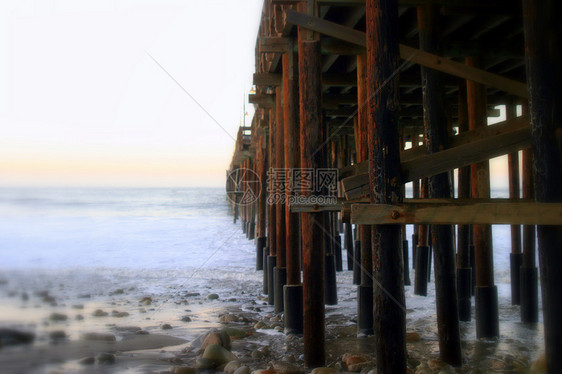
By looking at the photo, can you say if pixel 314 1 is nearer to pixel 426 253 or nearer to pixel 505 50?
pixel 505 50

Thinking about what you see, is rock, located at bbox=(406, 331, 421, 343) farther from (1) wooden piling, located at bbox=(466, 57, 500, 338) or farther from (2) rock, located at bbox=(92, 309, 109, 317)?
(2) rock, located at bbox=(92, 309, 109, 317)

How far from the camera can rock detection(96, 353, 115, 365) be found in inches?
199

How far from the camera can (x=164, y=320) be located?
6.97 meters

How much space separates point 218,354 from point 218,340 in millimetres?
344

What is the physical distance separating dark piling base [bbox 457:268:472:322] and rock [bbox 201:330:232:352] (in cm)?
291

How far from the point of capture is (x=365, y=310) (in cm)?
590

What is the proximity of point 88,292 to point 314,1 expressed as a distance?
288 inches

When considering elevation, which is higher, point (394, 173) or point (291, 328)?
point (394, 173)

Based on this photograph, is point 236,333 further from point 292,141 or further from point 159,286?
point 159,286

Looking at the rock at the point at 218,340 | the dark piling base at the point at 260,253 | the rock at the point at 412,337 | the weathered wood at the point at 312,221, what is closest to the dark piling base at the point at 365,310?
the rock at the point at 412,337

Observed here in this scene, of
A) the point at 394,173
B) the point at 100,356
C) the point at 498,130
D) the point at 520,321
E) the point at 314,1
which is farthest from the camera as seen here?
the point at 520,321

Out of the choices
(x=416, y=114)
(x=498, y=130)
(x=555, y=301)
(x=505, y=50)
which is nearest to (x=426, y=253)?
(x=416, y=114)

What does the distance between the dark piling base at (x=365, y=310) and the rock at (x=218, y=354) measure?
1.61 m

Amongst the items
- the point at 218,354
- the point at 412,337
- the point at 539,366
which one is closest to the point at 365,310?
the point at 412,337
